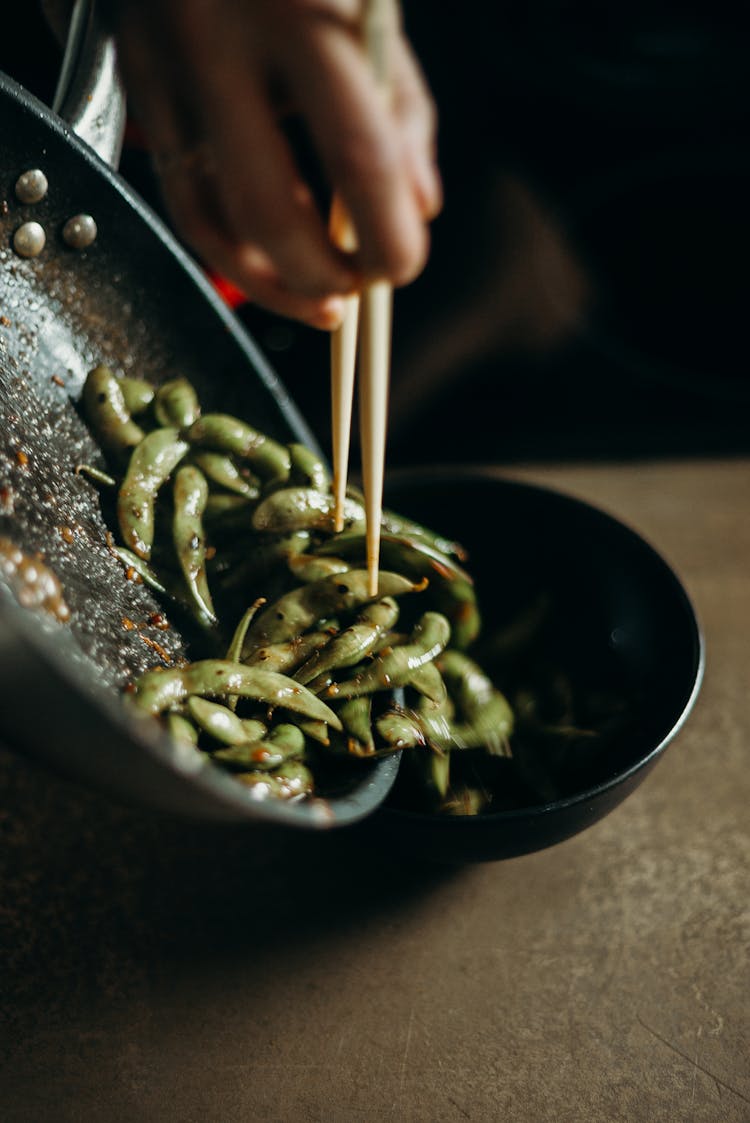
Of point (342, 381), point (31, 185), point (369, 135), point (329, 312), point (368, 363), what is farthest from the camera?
point (31, 185)

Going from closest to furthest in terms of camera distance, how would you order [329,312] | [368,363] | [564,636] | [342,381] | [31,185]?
[329,312] → [368,363] → [342,381] → [31,185] → [564,636]

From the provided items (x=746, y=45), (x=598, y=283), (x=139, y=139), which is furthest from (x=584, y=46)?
(x=139, y=139)

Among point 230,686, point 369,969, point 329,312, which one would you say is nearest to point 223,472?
point 230,686

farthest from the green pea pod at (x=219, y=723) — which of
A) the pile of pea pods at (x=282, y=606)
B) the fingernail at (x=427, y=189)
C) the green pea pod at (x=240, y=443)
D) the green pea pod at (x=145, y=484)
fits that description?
the fingernail at (x=427, y=189)

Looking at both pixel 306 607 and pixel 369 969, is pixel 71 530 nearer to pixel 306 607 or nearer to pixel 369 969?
pixel 306 607

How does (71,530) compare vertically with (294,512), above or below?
above

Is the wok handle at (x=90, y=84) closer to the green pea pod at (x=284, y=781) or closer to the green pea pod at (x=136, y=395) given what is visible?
the green pea pod at (x=136, y=395)
